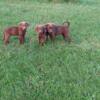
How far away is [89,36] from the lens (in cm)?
913

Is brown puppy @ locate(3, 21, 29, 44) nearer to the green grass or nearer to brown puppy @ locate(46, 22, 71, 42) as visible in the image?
the green grass

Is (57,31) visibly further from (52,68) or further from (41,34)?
(52,68)

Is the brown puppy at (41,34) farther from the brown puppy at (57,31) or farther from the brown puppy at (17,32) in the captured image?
the brown puppy at (17,32)

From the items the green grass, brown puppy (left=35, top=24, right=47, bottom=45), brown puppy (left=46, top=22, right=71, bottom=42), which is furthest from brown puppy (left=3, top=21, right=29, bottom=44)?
brown puppy (left=46, top=22, right=71, bottom=42)

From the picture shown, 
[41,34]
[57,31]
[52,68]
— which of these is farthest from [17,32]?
[52,68]

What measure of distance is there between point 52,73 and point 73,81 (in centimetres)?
44

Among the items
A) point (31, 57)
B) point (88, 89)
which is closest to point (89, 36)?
point (31, 57)

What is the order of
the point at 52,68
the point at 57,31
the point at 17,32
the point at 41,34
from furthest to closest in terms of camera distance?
the point at 57,31
the point at 17,32
the point at 41,34
the point at 52,68

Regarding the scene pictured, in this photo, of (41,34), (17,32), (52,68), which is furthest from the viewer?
(17,32)

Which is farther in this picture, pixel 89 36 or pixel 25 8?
pixel 25 8

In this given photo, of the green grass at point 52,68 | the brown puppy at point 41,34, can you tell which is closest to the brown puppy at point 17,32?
the green grass at point 52,68

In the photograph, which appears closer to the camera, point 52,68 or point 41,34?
point 52,68

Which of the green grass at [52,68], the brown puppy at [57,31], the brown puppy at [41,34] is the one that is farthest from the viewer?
the brown puppy at [57,31]

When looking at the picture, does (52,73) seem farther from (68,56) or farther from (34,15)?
(34,15)
